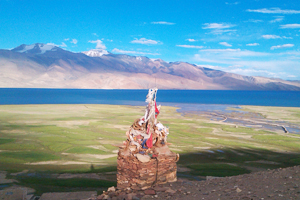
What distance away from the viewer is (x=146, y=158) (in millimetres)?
11633

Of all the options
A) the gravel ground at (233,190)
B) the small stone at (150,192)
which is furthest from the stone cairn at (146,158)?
the small stone at (150,192)

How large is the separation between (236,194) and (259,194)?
726 millimetres

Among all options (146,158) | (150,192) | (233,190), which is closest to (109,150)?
(146,158)

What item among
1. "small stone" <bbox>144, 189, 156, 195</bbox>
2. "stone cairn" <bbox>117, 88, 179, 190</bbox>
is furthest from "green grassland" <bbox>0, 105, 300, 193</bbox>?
"small stone" <bbox>144, 189, 156, 195</bbox>

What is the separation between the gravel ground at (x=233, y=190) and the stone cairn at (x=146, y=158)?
0.63 meters

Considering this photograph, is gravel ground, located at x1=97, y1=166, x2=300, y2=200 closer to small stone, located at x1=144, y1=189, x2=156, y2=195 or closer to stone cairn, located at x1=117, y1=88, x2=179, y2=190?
small stone, located at x1=144, y1=189, x2=156, y2=195

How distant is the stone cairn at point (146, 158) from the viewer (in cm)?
1163

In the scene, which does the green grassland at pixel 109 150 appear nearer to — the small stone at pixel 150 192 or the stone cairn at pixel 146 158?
the stone cairn at pixel 146 158

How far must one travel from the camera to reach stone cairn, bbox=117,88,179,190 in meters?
11.6

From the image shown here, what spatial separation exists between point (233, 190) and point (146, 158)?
3.65 meters

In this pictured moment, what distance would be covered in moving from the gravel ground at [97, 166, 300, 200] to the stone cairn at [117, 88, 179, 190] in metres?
0.63

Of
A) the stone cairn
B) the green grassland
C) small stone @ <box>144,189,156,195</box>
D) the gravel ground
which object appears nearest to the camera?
the gravel ground

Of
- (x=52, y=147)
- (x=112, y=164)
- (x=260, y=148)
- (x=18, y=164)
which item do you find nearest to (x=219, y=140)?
(x=260, y=148)

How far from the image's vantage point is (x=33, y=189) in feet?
51.3
